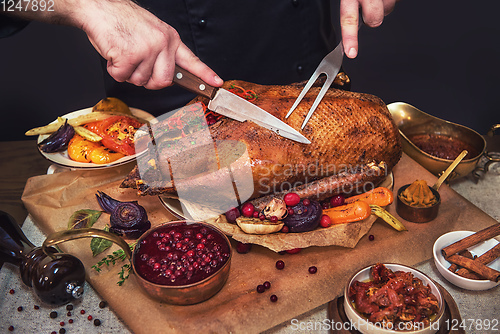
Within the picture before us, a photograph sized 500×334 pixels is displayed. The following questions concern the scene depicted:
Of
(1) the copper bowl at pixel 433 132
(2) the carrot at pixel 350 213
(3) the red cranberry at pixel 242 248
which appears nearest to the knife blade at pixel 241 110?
(2) the carrot at pixel 350 213

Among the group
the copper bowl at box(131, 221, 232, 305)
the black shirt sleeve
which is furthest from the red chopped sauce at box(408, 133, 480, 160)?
the black shirt sleeve

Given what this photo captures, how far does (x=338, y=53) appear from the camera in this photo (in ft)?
6.40

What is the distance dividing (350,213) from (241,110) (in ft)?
2.23

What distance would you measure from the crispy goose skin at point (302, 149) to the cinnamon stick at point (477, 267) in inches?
20.5

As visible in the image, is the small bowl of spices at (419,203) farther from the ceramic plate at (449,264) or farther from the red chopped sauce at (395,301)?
the red chopped sauce at (395,301)

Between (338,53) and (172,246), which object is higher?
(338,53)

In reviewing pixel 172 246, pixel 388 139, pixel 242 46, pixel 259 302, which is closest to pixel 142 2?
pixel 242 46

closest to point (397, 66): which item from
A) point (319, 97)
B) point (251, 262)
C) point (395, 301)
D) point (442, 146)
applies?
point (442, 146)

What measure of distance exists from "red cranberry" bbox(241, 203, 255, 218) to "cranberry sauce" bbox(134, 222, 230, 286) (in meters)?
0.26

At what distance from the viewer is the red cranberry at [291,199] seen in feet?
6.44

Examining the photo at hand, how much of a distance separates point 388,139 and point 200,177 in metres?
0.97

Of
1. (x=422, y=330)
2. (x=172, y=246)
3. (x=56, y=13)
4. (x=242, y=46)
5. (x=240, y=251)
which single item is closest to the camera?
(x=422, y=330)

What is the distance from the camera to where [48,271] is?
1.67 m

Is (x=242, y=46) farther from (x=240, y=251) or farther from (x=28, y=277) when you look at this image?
(x=28, y=277)
